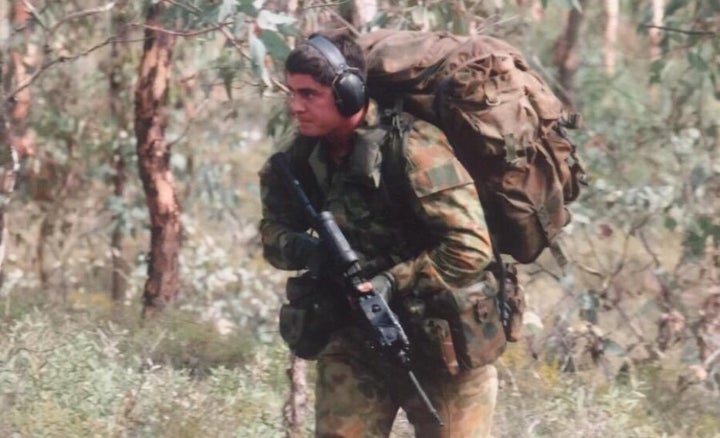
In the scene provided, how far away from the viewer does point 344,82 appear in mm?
3258

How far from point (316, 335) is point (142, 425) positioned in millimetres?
1557

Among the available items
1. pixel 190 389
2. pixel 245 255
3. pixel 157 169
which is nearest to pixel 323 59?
pixel 190 389

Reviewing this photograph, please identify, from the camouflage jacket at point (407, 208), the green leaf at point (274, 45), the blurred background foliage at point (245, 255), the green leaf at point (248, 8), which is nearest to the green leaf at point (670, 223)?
the blurred background foliage at point (245, 255)

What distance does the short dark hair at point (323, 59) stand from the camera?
328 centimetres

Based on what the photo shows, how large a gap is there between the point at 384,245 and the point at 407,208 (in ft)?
0.42

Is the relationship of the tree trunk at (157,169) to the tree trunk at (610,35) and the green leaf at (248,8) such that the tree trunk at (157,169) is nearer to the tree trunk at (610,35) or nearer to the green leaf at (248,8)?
the green leaf at (248,8)

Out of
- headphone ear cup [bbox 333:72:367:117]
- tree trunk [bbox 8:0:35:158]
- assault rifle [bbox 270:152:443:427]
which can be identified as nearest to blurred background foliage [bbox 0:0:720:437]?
tree trunk [bbox 8:0:35:158]

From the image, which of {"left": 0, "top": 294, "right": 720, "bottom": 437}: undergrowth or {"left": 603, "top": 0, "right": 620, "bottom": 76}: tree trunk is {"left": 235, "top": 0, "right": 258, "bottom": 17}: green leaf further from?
{"left": 603, "top": 0, "right": 620, "bottom": 76}: tree trunk

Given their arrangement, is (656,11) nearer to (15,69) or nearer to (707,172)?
(707,172)

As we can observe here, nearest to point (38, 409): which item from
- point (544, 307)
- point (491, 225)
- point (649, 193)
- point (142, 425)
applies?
point (142, 425)

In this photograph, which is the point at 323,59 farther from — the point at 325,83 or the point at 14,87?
the point at 14,87

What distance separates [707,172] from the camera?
23.4ft

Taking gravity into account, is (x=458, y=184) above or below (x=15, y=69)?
above

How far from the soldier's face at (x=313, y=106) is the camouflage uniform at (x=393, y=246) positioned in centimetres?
9
